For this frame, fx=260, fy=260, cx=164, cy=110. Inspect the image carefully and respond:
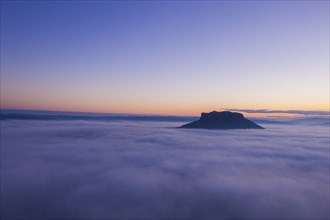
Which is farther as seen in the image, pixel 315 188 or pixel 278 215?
pixel 315 188

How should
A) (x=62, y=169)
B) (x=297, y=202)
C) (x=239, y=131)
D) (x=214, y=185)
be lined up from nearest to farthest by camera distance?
(x=297, y=202) → (x=214, y=185) → (x=62, y=169) → (x=239, y=131)

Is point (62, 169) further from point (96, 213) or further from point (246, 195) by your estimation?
point (246, 195)

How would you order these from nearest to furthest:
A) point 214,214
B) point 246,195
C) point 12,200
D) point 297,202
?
1. point 214,214
2. point 12,200
3. point 297,202
4. point 246,195


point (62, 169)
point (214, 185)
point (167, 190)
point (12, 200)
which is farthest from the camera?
point (62, 169)

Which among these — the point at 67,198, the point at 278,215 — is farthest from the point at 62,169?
the point at 278,215

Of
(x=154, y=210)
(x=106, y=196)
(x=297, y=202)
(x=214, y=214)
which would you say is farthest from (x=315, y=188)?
(x=106, y=196)

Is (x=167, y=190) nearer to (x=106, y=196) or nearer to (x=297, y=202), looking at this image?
(x=106, y=196)
